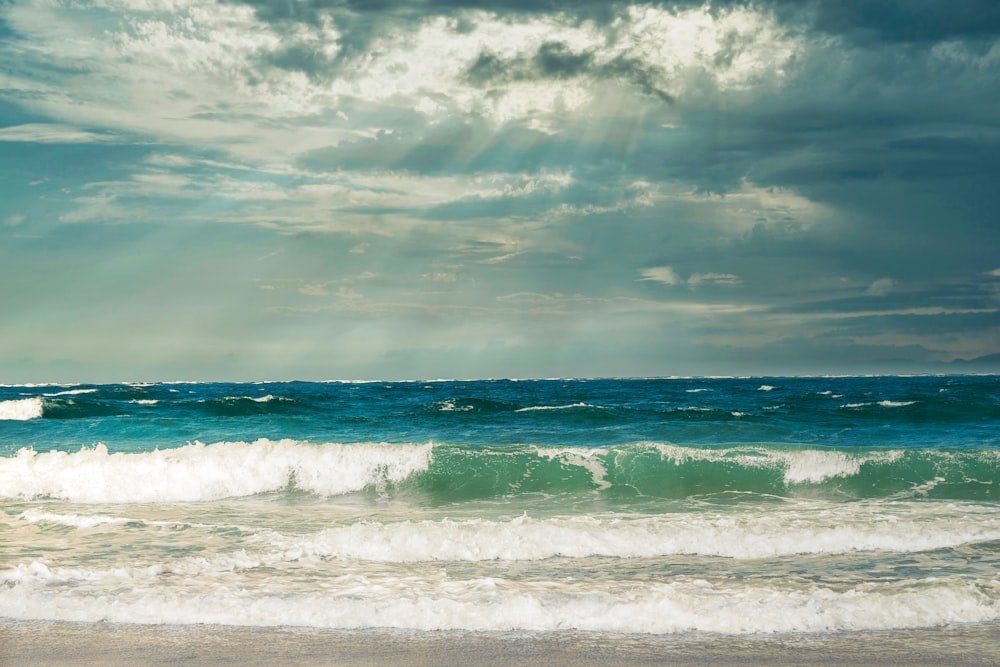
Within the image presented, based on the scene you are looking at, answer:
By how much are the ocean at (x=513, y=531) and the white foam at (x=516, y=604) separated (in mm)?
27

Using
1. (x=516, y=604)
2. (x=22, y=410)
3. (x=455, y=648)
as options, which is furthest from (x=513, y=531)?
(x=22, y=410)

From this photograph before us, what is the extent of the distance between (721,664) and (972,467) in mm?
14769

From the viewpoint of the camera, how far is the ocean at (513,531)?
293 inches

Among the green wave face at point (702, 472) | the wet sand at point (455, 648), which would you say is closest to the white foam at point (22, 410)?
the green wave face at point (702, 472)

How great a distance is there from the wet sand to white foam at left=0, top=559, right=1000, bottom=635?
0.24m

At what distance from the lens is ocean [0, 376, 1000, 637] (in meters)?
7.43

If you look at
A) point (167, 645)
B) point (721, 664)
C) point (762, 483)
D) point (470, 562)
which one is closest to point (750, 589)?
point (721, 664)

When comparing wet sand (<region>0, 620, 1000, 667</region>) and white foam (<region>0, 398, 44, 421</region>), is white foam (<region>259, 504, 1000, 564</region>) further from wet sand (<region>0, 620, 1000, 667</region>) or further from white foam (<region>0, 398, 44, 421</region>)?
white foam (<region>0, 398, 44, 421</region>)

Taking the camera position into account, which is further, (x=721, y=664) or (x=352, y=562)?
(x=352, y=562)

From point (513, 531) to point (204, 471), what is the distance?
9496 millimetres

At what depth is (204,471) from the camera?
17328 mm

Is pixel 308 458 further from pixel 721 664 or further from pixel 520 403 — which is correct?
pixel 520 403

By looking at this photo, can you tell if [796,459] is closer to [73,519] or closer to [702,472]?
[702,472]

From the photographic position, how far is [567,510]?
14305 mm
